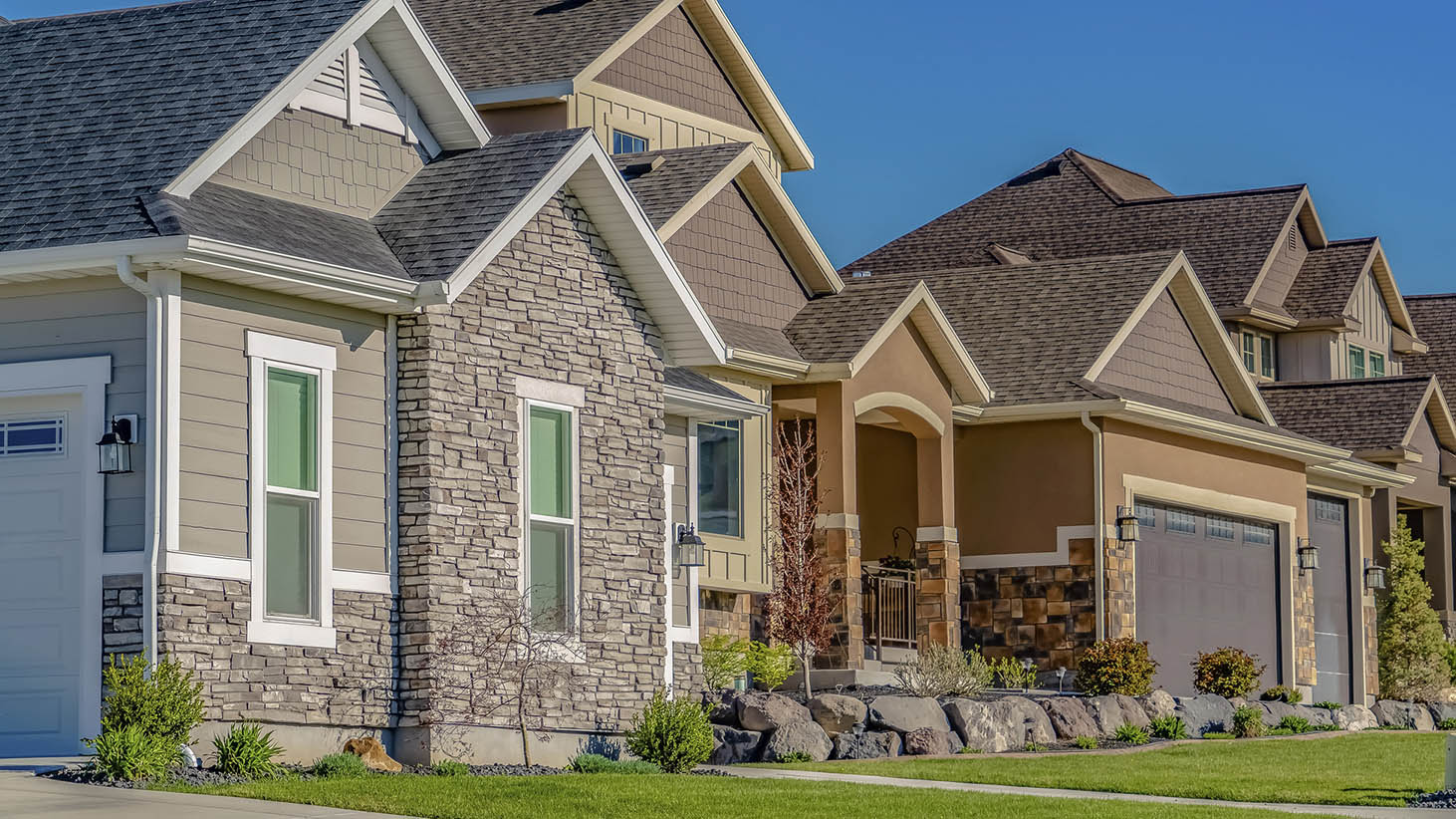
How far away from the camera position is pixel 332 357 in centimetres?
1717

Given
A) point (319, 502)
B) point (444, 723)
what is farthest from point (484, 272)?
point (444, 723)

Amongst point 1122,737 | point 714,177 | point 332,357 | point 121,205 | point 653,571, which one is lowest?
point 1122,737

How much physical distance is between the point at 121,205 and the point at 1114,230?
1134 inches

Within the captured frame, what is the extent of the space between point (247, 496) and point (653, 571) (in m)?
4.84

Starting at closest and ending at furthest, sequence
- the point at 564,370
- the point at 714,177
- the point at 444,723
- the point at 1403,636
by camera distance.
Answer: the point at 444,723 < the point at 564,370 < the point at 714,177 < the point at 1403,636

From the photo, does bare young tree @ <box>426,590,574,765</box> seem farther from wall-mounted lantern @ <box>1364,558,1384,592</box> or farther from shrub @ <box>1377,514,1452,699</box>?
shrub @ <box>1377,514,1452,699</box>

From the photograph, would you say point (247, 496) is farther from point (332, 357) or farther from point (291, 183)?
point (291, 183)

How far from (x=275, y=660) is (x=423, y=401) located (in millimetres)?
2552

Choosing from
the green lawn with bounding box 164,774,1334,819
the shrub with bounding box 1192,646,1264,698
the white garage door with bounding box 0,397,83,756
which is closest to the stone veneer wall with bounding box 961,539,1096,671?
the shrub with bounding box 1192,646,1264,698

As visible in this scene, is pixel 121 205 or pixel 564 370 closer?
pixel 121 205

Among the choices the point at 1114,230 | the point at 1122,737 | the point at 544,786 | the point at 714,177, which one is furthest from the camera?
the point at 1114,230

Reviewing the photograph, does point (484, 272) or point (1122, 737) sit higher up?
point (484, 272)

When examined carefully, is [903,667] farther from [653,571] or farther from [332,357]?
[332,357]

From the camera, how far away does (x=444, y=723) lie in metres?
17.5
